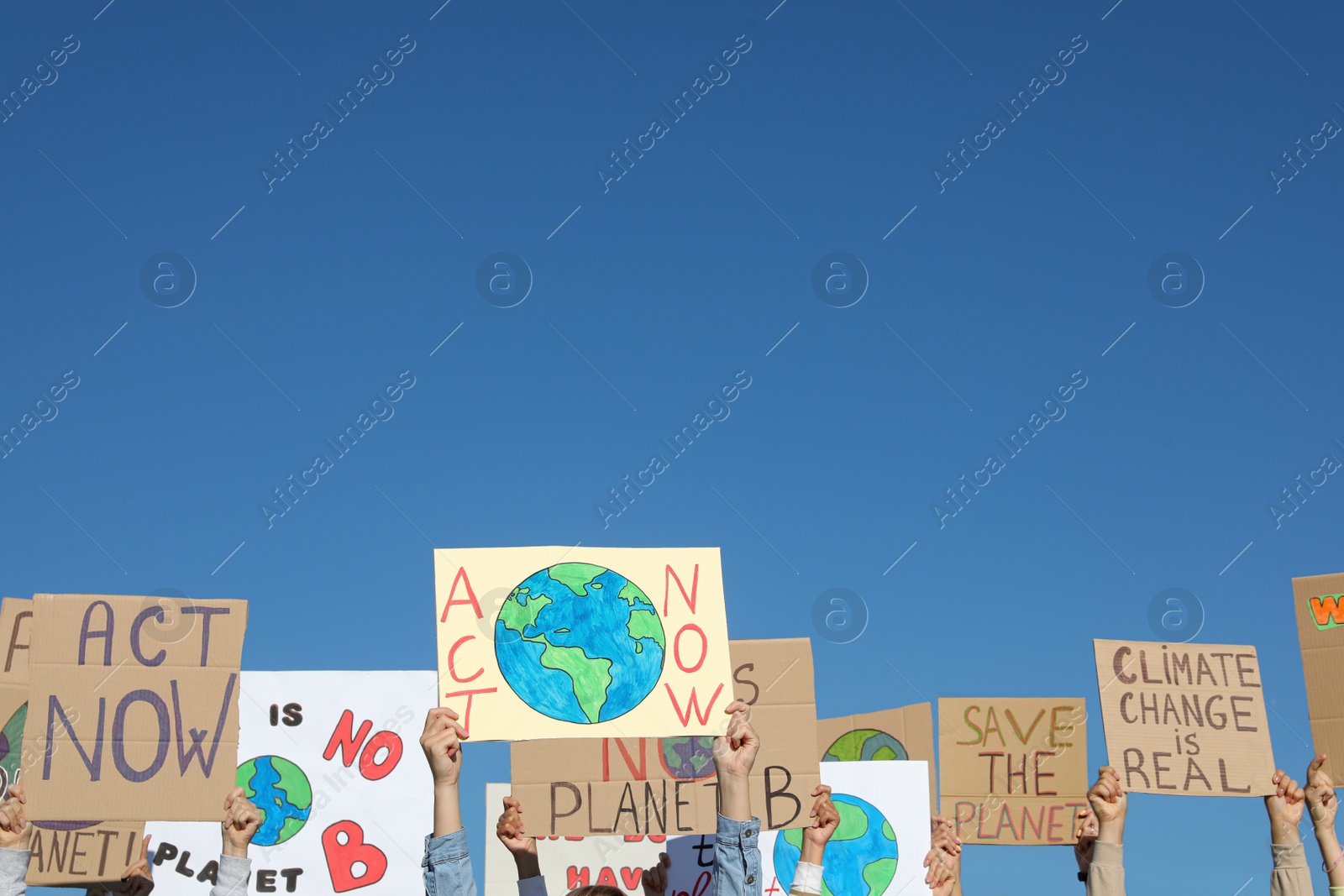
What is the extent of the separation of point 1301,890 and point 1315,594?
2991 mm

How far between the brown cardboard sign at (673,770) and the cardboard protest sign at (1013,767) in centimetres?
361

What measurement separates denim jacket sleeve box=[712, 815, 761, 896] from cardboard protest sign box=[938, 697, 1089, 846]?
6.82 meters

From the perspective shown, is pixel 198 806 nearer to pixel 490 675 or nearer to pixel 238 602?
pixel 238 602

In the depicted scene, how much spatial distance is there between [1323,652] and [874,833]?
3.09 meters

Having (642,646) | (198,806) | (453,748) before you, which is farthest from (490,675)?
(198,806)

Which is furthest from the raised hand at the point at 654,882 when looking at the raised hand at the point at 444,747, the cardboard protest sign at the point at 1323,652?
the cardboard protest sign at the point at 1323,652

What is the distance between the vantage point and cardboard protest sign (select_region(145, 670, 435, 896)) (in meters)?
7.74

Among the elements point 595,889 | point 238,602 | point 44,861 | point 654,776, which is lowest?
point 595,889

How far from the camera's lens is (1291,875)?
200 inches

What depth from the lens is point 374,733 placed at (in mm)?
8047

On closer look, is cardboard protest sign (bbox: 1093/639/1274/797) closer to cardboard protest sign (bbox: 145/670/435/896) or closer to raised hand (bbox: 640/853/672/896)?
raised hand (bbox: 640/853/672/896)

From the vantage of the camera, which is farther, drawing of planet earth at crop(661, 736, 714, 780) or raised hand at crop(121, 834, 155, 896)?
drawing of planet earth at crop(661, 736, 714, 780)

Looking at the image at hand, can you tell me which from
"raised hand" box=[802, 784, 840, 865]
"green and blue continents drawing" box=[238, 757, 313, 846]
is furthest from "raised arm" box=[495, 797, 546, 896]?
"green and blue continents drawing" box=[238, 757, 313, 846]

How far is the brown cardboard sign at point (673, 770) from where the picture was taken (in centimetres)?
715
